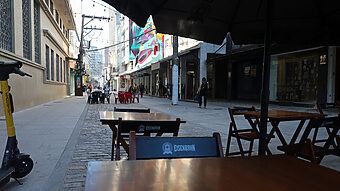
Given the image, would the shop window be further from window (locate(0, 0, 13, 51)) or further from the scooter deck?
window (locate(0, 0, 13, 51))

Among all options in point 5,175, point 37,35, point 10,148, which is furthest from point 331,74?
point 37,35

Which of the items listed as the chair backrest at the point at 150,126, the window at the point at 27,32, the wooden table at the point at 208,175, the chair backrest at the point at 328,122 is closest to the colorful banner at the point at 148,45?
the window at the point at 27,32

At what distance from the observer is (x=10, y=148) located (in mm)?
2932

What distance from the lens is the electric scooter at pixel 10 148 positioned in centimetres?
276

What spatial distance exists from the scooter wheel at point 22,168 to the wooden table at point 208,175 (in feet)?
8.08

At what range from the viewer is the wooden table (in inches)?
42.4

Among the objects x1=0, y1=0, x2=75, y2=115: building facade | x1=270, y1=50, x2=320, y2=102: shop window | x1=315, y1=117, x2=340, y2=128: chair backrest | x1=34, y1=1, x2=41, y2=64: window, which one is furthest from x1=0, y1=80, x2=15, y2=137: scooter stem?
x1=270, y1=50, x2=320, y2=102: shop window

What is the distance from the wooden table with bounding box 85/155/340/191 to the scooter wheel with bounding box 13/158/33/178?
246cm

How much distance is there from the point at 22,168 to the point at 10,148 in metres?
0.39

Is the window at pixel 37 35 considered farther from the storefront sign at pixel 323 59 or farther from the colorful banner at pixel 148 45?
the storefront sign at pixel 323 59

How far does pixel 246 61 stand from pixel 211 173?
19854 millimetres

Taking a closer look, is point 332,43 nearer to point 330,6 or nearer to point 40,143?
point 330,6

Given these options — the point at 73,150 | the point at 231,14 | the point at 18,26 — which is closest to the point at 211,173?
the point at 231,14

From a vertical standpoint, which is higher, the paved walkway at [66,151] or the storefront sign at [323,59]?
the storefront sign at [323,59]
